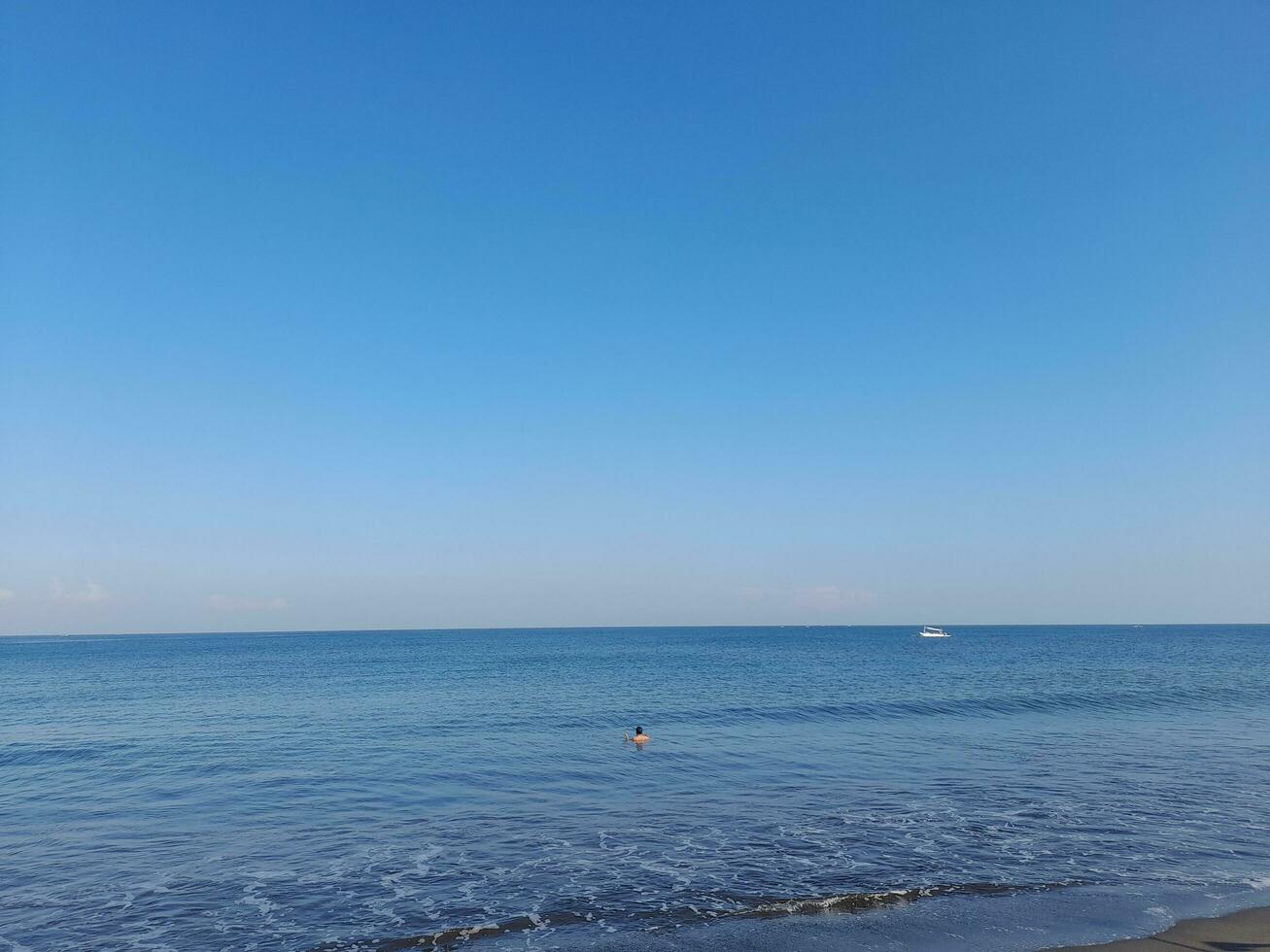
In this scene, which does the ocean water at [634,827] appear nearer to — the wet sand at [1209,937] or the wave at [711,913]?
the wave at [711,913]

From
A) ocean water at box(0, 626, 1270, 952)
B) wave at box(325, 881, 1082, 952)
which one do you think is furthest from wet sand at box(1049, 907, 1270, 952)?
wave at box(325, 881, 1082, 952)

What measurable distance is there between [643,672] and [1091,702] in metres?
49.5

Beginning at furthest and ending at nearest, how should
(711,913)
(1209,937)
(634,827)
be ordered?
(634,827) → (711,913) → (1209,937)

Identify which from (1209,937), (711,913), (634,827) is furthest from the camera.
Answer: (634,827)

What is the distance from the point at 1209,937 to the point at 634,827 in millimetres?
14568

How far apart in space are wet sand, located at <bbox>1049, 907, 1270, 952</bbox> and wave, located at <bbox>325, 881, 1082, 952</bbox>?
297 centimetres

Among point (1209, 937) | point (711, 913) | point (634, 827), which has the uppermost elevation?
point (1209, 937)

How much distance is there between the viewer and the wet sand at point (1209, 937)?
14109 millimetres

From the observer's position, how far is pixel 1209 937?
1457 centimetres

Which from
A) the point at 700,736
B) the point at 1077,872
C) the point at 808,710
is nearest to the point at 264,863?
the point at 1077,872

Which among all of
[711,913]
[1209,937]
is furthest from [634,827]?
[1209,937]

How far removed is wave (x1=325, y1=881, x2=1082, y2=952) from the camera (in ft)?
51.4

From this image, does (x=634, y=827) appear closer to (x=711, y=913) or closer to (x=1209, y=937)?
(x=711, y=913)

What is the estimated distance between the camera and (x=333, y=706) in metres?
58.0
